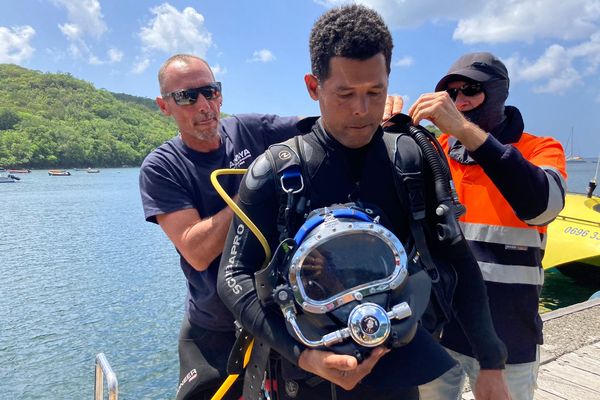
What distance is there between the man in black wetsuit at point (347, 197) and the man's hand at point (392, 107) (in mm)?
186

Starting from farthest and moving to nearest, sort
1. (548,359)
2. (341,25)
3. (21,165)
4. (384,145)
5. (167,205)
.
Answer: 1. (21,165)
2. (548,359)
3. (167,205)
4. (384,145)
5. (341,25)

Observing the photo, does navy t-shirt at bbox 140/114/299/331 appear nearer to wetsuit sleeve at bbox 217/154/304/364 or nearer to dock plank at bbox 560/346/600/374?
wetsuit sleeve at bbox 217/154/304/364

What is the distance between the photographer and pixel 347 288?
1.34 metres

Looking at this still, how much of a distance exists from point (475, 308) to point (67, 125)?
12538 cm

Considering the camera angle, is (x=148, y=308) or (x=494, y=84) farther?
A: (x=148, y=308)

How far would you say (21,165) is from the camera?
89.6 metres

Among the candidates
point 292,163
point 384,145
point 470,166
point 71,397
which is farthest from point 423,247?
point 71,397

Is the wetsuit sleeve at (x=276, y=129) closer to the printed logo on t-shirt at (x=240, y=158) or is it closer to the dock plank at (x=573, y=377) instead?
the printed logo on t-shirt at (x=240, y=158)

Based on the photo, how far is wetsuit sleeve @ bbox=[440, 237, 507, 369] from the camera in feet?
5.63

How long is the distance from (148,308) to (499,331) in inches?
491

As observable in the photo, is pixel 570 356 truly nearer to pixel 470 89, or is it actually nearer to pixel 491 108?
pixel 491 108

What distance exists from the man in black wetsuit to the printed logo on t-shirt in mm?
794

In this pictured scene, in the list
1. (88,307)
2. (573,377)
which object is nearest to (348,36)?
(573,377)

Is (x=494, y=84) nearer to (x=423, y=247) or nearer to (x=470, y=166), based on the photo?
(x=470, y=166)
